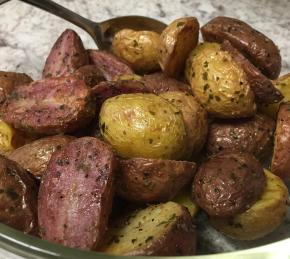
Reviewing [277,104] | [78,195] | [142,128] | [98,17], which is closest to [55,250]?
[78,195]

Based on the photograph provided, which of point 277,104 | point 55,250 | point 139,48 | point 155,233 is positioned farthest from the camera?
point 139,48

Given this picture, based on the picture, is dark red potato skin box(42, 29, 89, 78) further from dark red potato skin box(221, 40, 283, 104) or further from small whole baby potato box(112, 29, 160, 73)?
dark red potato skin box(221, 40, 283, 104)

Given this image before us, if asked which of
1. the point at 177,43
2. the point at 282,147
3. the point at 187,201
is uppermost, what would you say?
the point at 177,43

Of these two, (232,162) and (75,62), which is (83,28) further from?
(232,162)

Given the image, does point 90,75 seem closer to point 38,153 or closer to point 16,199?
point 38,153

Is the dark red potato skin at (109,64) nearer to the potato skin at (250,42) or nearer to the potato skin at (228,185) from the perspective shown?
the potato skin at (250,42)

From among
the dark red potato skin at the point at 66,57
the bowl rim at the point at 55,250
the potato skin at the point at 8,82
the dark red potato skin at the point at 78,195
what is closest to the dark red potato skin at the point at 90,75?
the dark red potato skin at the point at 66,57
